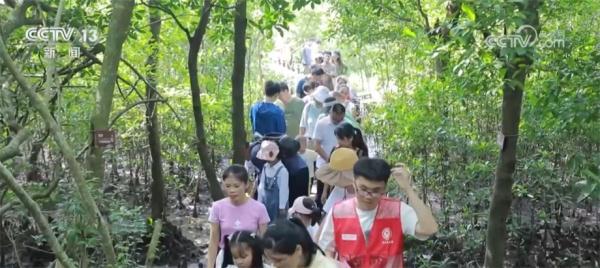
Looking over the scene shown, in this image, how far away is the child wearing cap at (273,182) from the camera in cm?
574

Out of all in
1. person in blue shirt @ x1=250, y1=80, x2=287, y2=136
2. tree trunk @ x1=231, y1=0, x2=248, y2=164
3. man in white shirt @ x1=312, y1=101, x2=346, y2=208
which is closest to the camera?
tree trunk @ x1=231, y1=0, x2=248, y2=164

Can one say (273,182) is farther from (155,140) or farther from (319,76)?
(319,76)

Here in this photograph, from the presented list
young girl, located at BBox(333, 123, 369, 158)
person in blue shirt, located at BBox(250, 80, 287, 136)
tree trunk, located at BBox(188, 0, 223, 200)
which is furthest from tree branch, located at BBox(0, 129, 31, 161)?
person in blue shirt, located at BBox(250, 80, 287, 136)

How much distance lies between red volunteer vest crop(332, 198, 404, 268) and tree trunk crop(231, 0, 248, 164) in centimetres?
377

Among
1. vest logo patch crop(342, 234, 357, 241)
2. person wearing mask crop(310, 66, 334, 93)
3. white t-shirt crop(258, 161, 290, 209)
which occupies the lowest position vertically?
vest logo patch crop(342, 234, 357, 241)

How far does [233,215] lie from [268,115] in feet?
10.0

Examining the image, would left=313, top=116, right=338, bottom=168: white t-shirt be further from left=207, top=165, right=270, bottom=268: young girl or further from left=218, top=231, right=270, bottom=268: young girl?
left=218, top=231, right=270, bottom=268: young girl

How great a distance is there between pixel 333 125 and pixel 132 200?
273 centimetres

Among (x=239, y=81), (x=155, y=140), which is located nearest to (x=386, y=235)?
(x=239, y=81)

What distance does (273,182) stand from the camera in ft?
19.0

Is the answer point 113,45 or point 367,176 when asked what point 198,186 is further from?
point 367,176

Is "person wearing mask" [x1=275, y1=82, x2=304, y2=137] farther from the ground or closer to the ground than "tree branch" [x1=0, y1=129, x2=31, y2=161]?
farther from the ground

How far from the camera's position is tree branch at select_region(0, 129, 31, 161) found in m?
3.83

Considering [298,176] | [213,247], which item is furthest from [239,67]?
[213,247]
